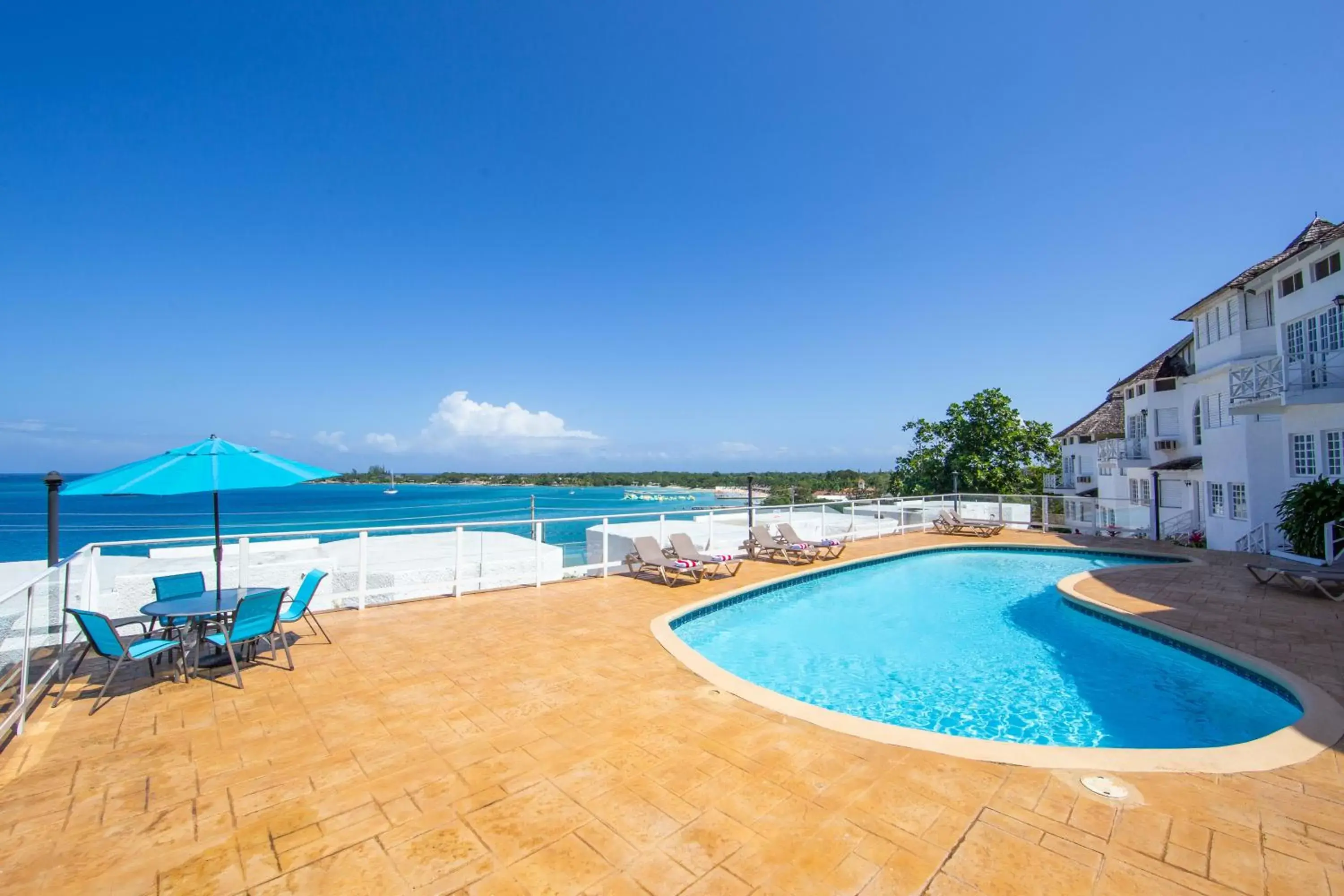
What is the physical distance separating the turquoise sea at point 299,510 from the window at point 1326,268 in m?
20.7

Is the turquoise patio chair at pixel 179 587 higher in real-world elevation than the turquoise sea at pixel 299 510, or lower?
higher

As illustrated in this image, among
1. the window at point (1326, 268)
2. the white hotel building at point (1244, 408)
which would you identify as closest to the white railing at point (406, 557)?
the white hotel building at point (1244, 408)

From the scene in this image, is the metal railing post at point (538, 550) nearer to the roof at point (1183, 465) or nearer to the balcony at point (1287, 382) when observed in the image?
the balcony at point (1287, 382)

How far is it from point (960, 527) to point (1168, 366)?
42.5 feet

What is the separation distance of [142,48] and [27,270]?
941 centimetres

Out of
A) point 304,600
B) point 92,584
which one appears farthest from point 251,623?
point 92,584

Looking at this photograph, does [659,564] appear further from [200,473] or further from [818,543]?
[200,473]

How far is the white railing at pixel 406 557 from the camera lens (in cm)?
436

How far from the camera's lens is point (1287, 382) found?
456 inches

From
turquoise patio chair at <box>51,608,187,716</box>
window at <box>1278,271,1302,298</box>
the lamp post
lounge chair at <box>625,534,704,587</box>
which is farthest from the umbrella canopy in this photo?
window at <box>1278,271,1302,298</box>

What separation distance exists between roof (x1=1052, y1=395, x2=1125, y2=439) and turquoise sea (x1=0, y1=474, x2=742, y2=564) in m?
18.5

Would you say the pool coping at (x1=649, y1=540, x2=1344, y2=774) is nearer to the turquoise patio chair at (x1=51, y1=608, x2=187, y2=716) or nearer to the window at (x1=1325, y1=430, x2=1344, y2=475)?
the turquoise patio chair at (x1=51, y1=608, x2=187, y2=716)

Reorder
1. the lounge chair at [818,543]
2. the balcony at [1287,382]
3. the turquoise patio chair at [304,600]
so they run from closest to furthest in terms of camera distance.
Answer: the turquoise patio chair at [304,600], the balcony at [1287,382], the lounge chair at [818,543]

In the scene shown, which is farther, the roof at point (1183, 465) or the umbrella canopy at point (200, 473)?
the roof at point (1183, 465)
